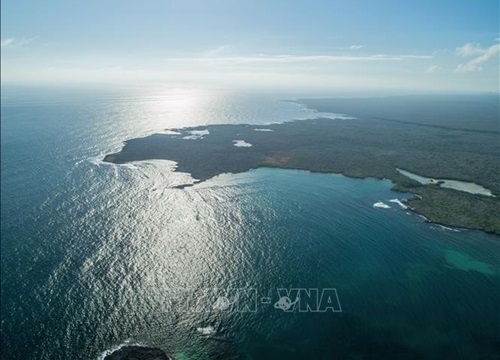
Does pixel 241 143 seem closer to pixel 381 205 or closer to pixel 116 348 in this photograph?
pixel 381 205

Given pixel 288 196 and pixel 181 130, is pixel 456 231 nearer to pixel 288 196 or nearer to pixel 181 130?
pixel 288 196

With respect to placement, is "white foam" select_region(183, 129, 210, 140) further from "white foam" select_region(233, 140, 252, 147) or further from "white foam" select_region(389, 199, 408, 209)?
"white foam" select_region(389, 199, 408, 209)

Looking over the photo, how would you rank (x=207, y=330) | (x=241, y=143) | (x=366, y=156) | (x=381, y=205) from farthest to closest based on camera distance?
1. (x=241, y=143)
2. (x=366, y=156)
3. (x=381, y=205)
4. (x=207, y=330)

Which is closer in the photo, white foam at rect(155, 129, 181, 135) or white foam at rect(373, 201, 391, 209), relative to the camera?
white foam at rect(373, 201, 391, 209)

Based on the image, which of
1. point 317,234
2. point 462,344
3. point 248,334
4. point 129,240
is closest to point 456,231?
point 317,234

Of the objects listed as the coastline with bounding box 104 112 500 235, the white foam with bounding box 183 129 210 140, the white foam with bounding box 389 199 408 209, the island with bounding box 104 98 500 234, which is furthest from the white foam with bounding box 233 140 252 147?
the white foam with bounding box 389 199 408 209

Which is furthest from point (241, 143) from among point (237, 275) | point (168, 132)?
point (237, 275)

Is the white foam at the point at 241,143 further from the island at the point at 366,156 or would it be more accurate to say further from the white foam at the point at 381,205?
the white foam at the point at 381,205
